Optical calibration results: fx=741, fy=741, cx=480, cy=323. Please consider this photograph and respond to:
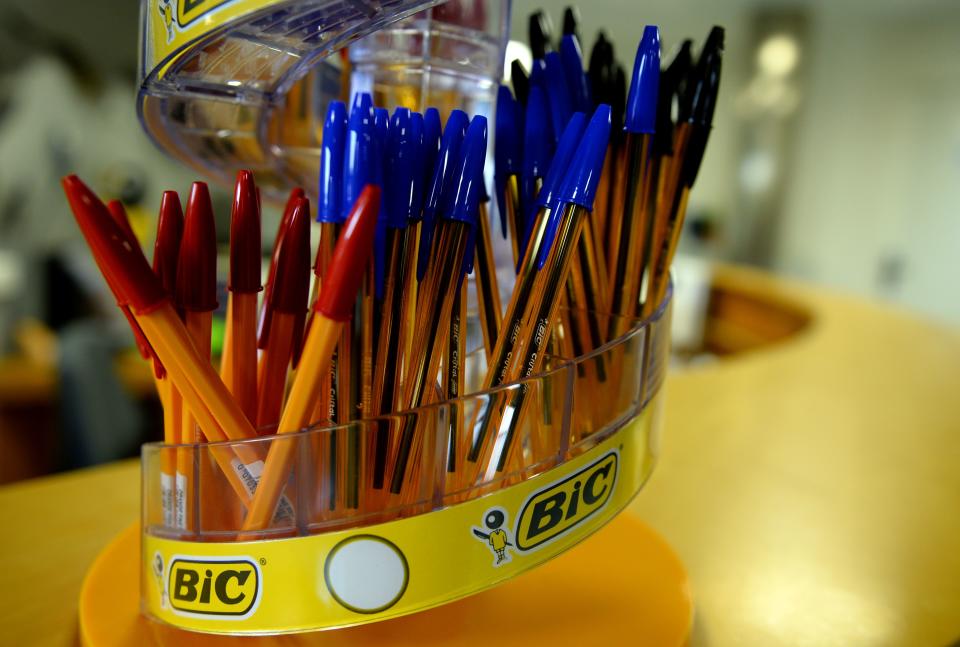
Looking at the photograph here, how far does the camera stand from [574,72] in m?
0.30

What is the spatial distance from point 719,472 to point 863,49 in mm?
3802

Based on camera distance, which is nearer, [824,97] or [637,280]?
[637,280]

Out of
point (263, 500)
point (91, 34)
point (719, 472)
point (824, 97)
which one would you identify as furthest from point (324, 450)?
point (824, 97)

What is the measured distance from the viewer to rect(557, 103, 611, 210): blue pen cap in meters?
0.25

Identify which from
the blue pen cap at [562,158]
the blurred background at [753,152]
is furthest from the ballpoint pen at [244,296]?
the blurred background at [753,152]

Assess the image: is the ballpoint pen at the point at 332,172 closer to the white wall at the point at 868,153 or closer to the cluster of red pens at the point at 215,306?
the cluster of red pens at the point at 215,306

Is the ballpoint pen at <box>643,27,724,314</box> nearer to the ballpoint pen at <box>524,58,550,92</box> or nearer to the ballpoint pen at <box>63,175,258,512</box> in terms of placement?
the ballpoint pen at <box>524,58,550,92</box>

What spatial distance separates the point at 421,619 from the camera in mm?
300

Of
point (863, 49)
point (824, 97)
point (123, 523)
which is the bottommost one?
point (123, 523)

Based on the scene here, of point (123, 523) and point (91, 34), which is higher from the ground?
point (91, 34)

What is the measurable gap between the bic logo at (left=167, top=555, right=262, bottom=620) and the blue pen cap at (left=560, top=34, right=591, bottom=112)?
0.21m

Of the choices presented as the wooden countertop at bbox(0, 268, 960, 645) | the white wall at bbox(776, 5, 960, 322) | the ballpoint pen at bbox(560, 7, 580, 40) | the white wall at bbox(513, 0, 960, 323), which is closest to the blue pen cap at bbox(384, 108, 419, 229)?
the ballpoint pen at bbox(560, 7, 580, 40)

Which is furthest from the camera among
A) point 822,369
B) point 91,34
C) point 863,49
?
point 863,49

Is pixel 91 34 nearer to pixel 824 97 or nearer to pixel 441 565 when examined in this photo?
pixel 441 565
